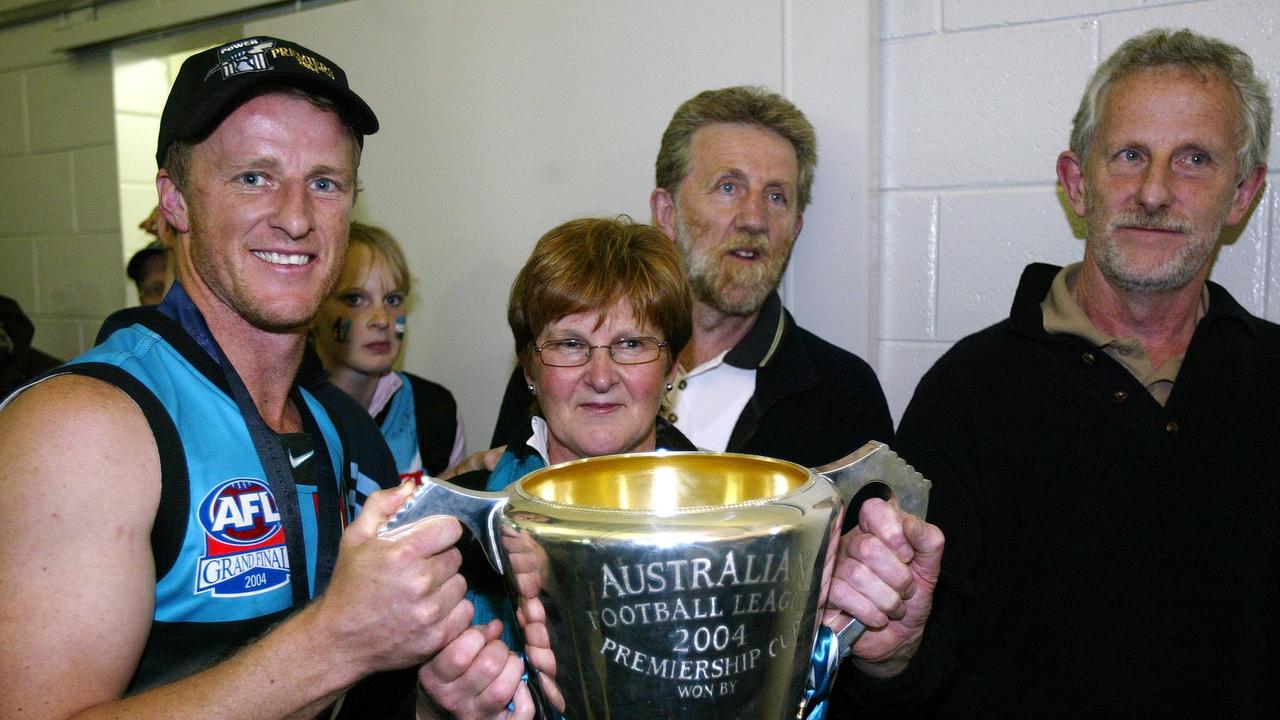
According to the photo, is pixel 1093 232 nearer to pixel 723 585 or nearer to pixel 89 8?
pixel 723 585

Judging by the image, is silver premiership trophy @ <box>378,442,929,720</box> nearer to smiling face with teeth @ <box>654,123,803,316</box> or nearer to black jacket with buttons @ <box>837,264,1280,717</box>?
black jacket with buttons @ <box>837,264,1280,717</box>

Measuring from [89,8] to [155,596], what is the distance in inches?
110

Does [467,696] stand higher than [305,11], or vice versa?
[305,11]

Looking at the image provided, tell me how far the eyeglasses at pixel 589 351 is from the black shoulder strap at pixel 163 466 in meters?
0.45

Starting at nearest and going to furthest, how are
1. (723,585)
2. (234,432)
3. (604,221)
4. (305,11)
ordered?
(723,585) < (234,432) < (604,221) < (305,11)

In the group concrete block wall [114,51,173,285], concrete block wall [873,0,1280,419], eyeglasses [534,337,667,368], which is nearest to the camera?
eyeglasses [534,337,667,368]

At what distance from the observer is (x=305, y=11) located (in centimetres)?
257

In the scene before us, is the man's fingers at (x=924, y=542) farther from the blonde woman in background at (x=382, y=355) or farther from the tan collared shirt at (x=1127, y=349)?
the blonde woman in background at (x=382, y=355)

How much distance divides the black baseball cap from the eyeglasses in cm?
37

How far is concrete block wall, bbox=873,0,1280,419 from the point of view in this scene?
1.59m

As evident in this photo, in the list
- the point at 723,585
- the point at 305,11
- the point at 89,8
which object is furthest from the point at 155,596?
the point at 89,8

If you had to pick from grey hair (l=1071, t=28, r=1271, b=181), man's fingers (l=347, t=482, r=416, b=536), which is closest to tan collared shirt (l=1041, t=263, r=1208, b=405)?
grey hair (l=1071, t=28, r=1271, b=181)

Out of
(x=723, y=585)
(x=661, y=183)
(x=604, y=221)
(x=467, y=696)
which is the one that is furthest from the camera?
(x=661, y=183)

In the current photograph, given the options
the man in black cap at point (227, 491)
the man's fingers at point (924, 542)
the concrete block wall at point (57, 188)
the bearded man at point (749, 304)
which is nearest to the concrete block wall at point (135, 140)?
the concrete block wall at point (57, 188)
